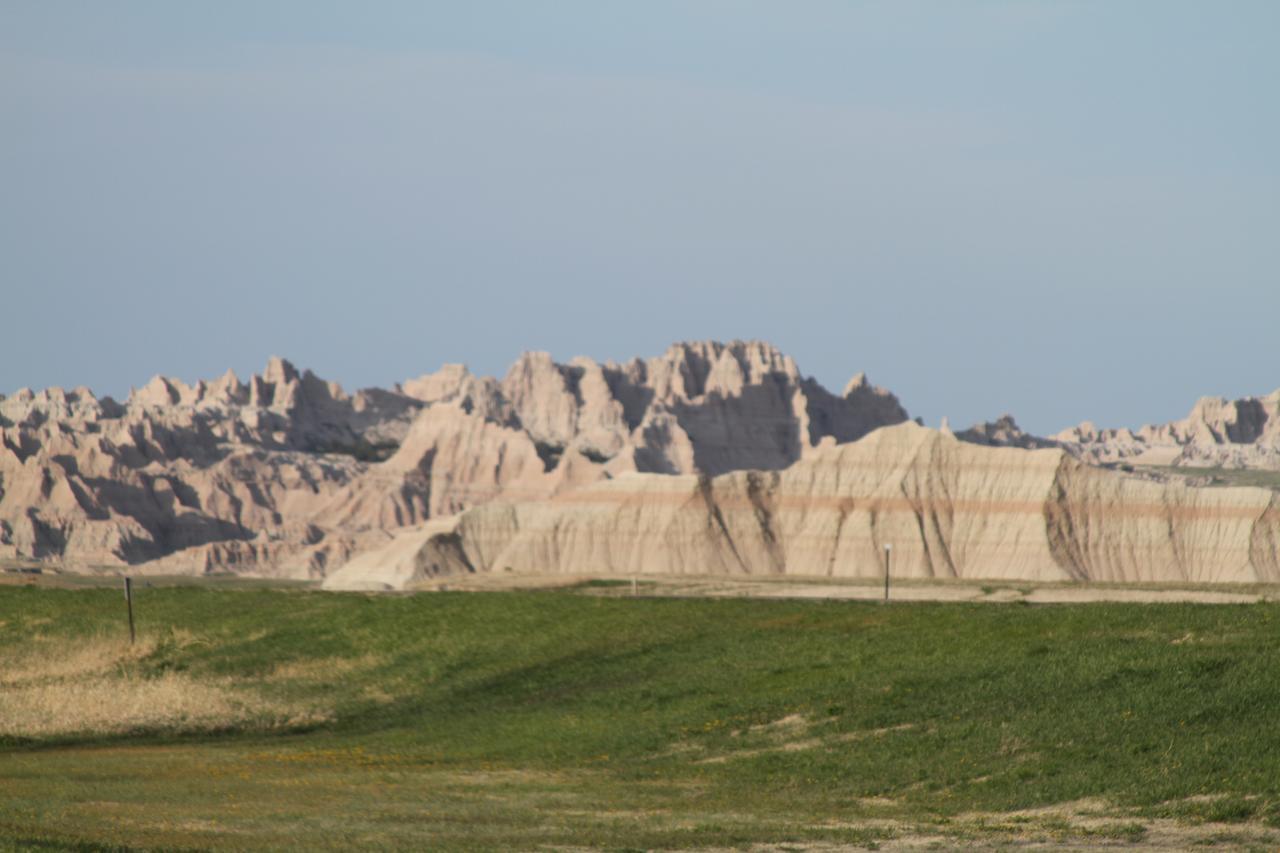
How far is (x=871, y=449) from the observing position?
6658 inches

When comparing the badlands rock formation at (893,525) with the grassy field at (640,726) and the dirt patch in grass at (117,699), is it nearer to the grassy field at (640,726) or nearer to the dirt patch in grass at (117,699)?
the dirt patch in grass at (117,699)

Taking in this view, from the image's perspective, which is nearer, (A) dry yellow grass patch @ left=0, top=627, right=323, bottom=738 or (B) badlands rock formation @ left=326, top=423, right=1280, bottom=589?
(A) dry yellow grass patch @ left=0, top=627, right=323, bottom=738

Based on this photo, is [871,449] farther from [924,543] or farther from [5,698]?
[5,698]

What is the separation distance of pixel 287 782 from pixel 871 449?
135891 millimetres

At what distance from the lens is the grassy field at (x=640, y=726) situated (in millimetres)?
29141

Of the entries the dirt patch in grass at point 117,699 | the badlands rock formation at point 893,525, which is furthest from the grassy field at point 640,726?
the badlands rock formation at point 893,525

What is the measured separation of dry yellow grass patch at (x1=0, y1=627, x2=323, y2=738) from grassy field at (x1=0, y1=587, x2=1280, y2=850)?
133 mm

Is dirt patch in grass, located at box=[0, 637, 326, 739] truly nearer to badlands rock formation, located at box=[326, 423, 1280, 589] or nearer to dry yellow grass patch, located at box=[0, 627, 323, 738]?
dry yellow grass patch, located at box=[0, 627, 323, 738]

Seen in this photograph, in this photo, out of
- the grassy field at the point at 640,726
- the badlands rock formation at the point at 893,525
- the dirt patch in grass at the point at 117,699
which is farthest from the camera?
the badlands rock formation at the point at 893,525

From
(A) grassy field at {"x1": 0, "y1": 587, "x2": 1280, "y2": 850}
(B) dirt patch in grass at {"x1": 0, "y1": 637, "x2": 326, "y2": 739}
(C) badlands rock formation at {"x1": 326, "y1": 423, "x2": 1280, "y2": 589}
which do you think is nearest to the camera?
(A) grassy field at {"x1": 0, "y1": 587, "x2": 1280, "y2": 850}

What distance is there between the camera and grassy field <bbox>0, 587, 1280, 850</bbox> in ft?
95.6

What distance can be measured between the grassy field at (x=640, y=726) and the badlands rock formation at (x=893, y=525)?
309 feet

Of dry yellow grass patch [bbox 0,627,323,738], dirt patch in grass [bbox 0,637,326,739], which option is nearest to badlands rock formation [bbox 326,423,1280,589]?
dirt patch in grass [bbox 0,637,326,739]

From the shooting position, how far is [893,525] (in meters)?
163
